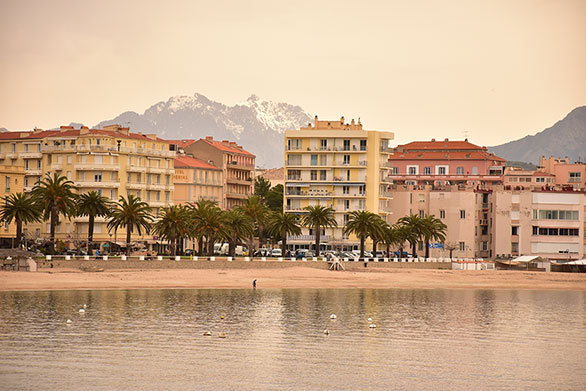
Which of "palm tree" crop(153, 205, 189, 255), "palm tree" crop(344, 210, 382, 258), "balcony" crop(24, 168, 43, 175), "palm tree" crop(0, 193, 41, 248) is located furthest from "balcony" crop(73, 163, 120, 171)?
"palm tree" crop(344, 210, 382, 258)

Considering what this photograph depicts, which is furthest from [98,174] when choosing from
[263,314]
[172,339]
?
[172,339]

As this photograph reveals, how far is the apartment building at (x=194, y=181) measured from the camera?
7303 inches

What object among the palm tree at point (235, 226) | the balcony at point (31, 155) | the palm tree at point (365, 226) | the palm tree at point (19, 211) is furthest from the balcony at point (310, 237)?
the palm tree at point (19, 211)

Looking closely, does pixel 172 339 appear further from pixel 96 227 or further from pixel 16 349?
pixel 96 227

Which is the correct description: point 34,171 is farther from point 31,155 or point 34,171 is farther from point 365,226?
point 365,226

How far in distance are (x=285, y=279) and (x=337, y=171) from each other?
164 feet

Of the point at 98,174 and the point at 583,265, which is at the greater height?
the point at 98,174

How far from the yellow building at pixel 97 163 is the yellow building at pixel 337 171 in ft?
70.5

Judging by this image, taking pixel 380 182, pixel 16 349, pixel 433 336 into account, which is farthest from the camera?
pixel 380 182

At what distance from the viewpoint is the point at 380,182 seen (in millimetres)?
168000

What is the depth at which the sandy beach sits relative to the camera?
104 metres

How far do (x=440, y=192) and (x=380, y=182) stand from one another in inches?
506

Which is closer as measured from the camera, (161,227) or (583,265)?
(161,227)

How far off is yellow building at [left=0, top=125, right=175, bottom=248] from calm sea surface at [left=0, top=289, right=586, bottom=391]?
165 ft
